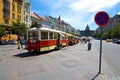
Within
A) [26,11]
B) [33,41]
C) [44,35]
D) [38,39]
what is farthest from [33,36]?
[26,11]

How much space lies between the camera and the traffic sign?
1042 cm

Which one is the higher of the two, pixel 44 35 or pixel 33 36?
pixel 44 35

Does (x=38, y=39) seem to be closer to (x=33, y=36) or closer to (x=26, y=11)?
(x=33, y=36)

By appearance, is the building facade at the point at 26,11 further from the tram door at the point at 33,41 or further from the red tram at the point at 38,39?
the tram door at the point at 33,41

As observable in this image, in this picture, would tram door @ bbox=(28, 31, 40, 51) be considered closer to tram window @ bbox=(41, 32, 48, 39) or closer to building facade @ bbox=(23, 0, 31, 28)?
tram window @ bbox=(41, 32, 48, 39)

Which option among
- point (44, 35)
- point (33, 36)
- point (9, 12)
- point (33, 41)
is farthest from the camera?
point (9, 12)

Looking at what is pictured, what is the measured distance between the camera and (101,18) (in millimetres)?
10516

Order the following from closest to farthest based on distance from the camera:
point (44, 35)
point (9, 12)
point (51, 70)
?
point (51, 70) < point (44, 35) < point (9, 12)

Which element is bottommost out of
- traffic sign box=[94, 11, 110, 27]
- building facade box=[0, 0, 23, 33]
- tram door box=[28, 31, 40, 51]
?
tram door box=[28, 31, 40, 51]

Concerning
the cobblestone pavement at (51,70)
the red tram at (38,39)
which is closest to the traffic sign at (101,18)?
the cobblestone pavement at (51,70)

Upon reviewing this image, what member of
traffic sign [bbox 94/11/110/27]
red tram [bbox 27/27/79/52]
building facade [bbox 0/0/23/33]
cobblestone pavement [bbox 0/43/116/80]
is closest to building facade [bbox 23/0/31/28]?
building facade [bbox 0/0/23/33]

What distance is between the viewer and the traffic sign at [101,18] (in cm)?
1042

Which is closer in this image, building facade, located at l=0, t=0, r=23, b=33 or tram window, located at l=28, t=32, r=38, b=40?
tram window, located at l=28, t=32, r=38, b=40

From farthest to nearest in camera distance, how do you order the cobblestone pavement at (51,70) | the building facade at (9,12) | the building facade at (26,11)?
the building facade at (26,11)
the building facade at (9,12)
the cobblestone pavement at (51,70)
